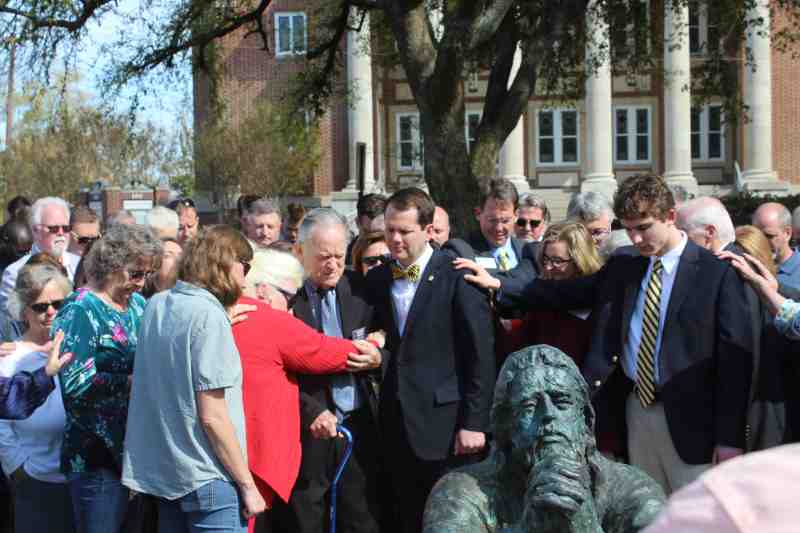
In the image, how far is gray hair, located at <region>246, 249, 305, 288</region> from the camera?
5.61 metres

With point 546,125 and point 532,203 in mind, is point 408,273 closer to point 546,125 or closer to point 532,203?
point 532,203

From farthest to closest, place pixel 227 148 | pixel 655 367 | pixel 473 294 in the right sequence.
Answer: pixel 227 148 < pixel 473 294 < pixel 655 367

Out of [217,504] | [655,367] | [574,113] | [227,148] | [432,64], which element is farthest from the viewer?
[574,113]

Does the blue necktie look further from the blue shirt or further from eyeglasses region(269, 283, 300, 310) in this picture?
the blue shirt

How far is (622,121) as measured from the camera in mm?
50344

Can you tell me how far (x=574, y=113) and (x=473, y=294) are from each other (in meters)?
45.5

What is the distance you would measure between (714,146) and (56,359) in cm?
4724

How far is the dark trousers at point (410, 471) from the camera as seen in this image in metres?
5.64

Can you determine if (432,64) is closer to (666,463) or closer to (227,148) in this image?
(666,463)

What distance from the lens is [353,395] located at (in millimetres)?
5797

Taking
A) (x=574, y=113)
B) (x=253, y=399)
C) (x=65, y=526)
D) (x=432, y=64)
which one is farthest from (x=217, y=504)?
(x=574, y=113)

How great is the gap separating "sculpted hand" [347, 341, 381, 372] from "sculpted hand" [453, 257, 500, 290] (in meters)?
0.61

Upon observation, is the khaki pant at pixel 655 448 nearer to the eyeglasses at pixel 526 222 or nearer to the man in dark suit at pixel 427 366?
the man in dark suit at pixel 427 366

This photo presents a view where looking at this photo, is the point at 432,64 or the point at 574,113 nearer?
the point at 432,64
